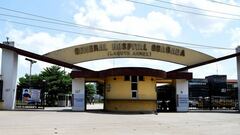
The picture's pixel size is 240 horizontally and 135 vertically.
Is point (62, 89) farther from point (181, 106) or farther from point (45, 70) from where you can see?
point (181, 106)

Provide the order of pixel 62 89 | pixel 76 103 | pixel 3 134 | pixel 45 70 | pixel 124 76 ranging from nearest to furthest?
pixel 3 134 < pixel 124 76 < pixel 76 103 < pixel 62 89 < pixel 45 70

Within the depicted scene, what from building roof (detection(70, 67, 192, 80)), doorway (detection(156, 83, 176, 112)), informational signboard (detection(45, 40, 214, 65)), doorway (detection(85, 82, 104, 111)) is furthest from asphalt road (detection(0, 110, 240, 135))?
doorway (detection(85, 82, 104, 111))

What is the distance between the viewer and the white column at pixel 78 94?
112 feet

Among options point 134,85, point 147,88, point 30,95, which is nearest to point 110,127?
point 134,85

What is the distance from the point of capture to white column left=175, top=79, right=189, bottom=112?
115 ft

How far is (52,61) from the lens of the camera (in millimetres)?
34500

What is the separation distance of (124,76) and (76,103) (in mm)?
5605

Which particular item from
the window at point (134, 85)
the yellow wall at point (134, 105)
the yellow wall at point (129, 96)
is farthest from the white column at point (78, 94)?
the window at point (134, 85)

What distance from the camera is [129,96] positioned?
31.9 meters

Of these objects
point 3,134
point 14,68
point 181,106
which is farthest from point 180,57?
point 3,134

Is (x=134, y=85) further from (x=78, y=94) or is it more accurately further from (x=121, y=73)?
(x=78, y=94)

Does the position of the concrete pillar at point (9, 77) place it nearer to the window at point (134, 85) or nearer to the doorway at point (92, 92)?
the window at point (134, 85)

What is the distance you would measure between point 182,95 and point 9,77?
16307mm

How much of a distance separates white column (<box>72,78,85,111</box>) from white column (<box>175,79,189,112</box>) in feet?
29.4
